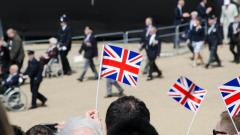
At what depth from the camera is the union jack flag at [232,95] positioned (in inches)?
205

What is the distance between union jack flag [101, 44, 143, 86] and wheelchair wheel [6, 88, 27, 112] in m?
7.86

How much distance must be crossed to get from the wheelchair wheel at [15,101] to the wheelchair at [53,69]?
3798 mm

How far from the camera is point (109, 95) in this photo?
1519 cm

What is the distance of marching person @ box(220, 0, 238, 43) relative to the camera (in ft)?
72.5

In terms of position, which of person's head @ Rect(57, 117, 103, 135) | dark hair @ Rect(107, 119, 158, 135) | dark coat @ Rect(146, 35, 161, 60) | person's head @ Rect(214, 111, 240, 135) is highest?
person's head @ Rect(57, 117, 103, 135)

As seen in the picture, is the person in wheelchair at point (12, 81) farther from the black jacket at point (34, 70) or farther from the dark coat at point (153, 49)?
the dark coat at point (153, 49)

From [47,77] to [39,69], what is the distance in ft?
13.1

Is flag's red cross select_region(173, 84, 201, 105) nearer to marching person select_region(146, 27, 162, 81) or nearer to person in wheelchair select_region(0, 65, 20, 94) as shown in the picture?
person in wheelchair select_region(0, 65, 20, 94)

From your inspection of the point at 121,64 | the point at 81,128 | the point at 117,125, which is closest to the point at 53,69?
the point at 121,64

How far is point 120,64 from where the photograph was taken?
21.5ft

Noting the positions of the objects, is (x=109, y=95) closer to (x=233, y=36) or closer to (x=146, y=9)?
(x=233, y=36)

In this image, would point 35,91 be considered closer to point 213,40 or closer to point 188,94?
point 213,40

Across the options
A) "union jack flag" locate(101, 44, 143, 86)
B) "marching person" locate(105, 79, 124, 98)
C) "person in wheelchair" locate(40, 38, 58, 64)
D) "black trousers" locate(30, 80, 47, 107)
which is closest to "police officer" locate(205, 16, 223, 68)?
"marching person" locate(105, 79, 124, 98)

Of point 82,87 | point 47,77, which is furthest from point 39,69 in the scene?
point 47,77
